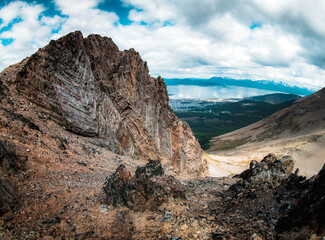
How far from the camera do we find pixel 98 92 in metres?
27.8

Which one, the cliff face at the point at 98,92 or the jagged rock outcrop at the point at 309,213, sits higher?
the cliff face at the point at 98,92

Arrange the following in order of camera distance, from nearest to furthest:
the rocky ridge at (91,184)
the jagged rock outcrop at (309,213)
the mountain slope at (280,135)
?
the jagged rock outcrop at (309,213)
the rocky ridge at (91,184)
the mountain slope at (280,135)

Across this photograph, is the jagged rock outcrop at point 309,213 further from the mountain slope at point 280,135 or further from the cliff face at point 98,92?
the mountain slope at point 280,135

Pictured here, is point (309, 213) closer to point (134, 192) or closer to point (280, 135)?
point (134, 192)

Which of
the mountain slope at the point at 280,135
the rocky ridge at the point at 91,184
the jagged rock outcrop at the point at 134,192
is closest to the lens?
the rocky ridge at the point at 91,184

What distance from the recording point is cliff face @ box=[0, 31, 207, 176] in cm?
2242

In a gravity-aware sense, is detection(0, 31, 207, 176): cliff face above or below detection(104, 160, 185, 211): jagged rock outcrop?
above

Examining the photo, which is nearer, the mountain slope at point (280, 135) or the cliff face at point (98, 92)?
the cliff face at point (98, 92)

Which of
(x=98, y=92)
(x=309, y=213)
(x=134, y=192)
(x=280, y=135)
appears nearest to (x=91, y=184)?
(x=134, y=192)

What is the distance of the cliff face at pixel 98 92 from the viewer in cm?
2242

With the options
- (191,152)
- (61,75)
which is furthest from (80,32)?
(191,152)

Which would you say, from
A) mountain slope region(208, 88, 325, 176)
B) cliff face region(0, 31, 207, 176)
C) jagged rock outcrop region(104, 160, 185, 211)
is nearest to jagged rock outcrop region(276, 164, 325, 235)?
jagged rock outcrop region(104, 160, 185, 211)

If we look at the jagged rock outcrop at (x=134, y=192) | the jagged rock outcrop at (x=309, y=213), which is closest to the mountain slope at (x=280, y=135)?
the jagged rock outcrop at (x=309, y=213)

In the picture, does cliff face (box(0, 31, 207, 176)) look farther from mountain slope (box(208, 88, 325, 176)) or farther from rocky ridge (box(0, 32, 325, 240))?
mountain slope (box(208, 88, 325, 176))
